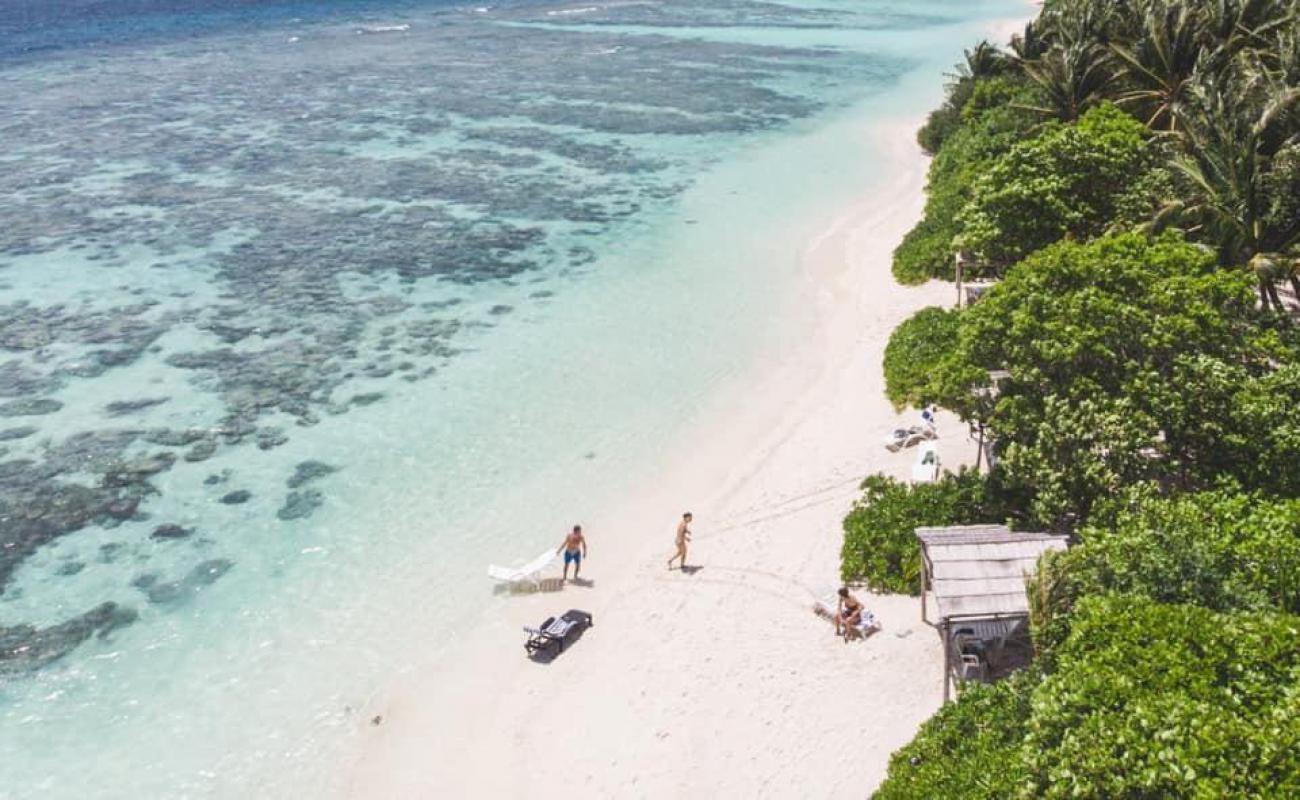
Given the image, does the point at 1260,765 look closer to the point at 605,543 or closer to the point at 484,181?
the point at 605,543

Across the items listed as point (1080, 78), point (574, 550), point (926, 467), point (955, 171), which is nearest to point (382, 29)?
point (955, 171)

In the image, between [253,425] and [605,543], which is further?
[253,425]

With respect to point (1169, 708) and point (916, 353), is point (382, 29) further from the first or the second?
point (1169, 708)

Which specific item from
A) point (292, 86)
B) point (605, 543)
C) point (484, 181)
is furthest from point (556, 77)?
point (605, 543)

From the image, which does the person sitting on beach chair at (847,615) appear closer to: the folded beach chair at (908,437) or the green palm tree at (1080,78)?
the folded beach chair at (908,437)

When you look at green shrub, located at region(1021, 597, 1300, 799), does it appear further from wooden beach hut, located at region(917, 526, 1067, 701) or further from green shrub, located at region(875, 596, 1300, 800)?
wooden beach hut, located at region(917, 526, 1067, 701)

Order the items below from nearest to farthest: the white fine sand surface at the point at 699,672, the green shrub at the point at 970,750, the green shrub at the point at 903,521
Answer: the green shrub at the point at 970,750, the white fine sand surface at the point at 699,672, the green shrub at the point at 903,521

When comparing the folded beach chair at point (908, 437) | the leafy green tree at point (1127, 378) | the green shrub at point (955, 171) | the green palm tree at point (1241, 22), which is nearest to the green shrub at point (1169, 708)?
the leafy green tree at point (1127, 378)
